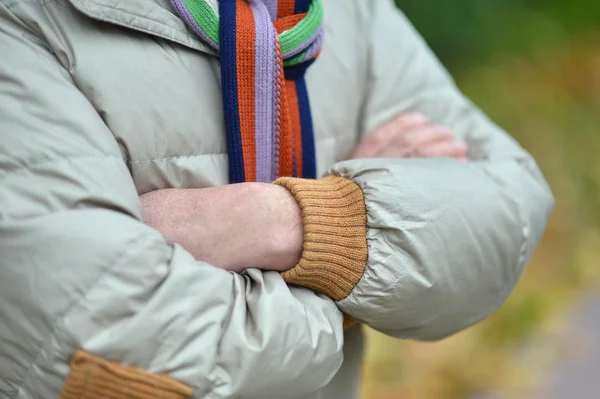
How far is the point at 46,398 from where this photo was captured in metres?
0.88

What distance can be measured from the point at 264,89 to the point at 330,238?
258 millimetres

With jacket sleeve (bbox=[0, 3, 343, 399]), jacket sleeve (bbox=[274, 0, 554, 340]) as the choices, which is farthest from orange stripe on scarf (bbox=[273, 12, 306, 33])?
jacket sleeve (bbox=[0, 3, 343, 399])

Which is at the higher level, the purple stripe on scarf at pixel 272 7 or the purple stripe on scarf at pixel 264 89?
the purple stripe on scarf at pixel 272 7

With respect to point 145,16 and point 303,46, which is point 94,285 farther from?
point 303,46

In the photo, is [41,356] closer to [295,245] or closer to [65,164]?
[65,164]

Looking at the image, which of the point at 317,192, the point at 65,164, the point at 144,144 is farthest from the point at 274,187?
the point at 65,164

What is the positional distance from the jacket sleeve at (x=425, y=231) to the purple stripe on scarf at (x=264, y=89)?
92 mm

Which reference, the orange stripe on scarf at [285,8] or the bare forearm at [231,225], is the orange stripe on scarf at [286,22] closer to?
the orange stripe on scarf at [285,8]

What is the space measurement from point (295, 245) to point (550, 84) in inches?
119

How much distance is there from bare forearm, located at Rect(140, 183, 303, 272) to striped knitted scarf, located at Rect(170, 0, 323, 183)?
0.09 m

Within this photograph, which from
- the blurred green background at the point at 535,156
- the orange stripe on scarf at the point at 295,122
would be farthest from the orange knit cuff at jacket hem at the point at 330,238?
the blurred green background at the point at 535,156

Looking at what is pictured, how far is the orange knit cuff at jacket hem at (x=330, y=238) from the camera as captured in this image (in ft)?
3.29

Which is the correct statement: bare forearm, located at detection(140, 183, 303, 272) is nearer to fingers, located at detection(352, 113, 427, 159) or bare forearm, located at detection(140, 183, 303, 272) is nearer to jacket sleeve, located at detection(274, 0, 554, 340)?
jacket sleeve, located at detection(274, 0, 554, 340)

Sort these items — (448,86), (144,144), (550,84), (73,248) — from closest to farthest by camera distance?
(73,248)
(144,144)
(448,86)
(550,84)
